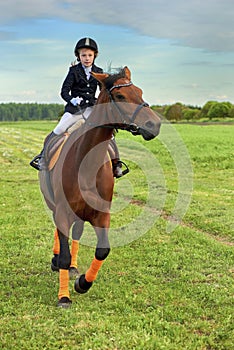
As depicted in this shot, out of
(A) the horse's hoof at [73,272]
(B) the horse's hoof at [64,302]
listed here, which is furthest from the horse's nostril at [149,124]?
(A) the horse's hoof at [73,272]

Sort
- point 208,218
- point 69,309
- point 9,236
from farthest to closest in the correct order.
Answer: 1. point 208,218
2. point 9,236
3. point 69,309

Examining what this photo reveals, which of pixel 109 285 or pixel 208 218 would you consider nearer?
pixel 109 285

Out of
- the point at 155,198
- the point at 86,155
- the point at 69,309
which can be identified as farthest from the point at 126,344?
the point at 155,198

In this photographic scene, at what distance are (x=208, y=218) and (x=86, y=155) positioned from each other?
6.83 metres

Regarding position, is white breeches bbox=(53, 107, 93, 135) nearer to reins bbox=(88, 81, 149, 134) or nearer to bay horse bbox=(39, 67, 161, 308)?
bay horse bbox=(39, 67, 161, 308)

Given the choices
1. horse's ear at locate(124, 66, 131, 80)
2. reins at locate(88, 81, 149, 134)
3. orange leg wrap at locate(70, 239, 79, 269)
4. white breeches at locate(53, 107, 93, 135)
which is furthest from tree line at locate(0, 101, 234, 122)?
reins at locate(88, 81, 149, 134)

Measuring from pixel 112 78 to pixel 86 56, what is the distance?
1.62 m

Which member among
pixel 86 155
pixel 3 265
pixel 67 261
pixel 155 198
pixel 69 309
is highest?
pixel 86 155

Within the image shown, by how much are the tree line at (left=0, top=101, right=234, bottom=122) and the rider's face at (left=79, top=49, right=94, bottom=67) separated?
92.8m

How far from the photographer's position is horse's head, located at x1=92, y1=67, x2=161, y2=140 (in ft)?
17.7

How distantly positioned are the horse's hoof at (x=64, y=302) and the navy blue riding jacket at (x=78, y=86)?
110 inches

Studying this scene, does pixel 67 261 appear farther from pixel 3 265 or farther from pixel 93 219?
pixel 3 265

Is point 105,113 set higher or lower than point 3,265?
higher

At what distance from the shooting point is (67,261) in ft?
22.7
